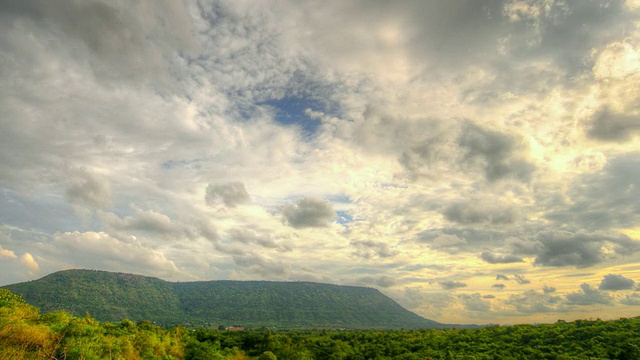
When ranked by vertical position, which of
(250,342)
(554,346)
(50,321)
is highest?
(50,321)

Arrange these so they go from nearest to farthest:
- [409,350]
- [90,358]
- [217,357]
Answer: [90,358], [217,357], [409,350]

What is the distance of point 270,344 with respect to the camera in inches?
4104

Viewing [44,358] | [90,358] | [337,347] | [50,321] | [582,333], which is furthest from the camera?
[337,347]

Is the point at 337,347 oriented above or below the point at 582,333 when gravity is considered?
below

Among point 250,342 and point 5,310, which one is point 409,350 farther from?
point 5,310

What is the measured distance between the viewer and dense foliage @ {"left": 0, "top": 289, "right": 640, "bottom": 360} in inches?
1704

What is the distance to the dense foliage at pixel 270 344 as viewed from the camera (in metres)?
43.3

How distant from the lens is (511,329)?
10531cm

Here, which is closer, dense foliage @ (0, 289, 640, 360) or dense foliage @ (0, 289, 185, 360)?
dense foliage @ (0, 289, 185, 360)

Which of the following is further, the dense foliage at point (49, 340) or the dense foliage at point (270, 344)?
the dense foliage at point (270, 344)

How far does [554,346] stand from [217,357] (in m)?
77.9

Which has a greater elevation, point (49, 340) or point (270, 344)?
point (49, 340)

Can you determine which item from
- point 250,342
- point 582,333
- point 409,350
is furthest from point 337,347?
point 582,333

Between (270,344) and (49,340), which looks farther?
(270,344)
